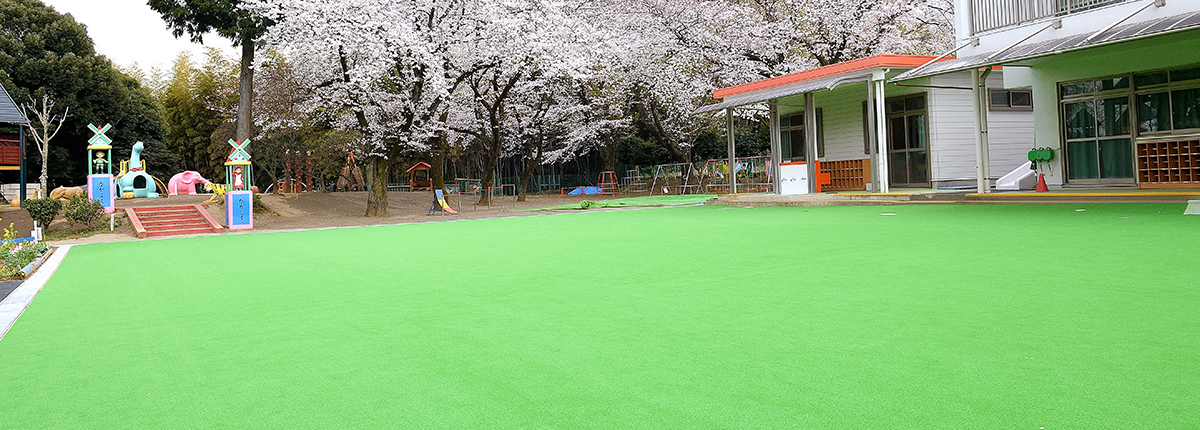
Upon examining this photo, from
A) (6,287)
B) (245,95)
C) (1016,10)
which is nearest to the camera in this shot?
(6,287)

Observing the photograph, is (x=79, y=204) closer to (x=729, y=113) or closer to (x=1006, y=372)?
(x=729, y=113)

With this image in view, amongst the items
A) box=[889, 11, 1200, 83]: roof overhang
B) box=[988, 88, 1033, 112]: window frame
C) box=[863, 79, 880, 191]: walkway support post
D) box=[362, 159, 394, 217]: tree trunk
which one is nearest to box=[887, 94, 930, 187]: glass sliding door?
box=[863, 79, 880, 191]: walkway support post

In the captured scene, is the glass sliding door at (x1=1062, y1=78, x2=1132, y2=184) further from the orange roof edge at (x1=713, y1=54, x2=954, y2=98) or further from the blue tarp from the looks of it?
the blue tarp

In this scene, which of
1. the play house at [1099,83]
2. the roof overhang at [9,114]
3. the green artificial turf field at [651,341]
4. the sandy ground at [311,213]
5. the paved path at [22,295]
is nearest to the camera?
the green artificial turf field at [651,341]

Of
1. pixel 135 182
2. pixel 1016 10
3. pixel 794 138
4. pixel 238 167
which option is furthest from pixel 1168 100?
pixel 135 182

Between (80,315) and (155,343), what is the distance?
164 cm

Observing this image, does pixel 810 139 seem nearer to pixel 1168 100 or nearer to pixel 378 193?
pixel 1168 100

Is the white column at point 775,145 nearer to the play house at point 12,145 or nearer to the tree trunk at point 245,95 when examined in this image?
the tree trunk at point 245,95

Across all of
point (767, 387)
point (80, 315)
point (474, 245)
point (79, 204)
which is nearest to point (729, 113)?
point (474, 245)

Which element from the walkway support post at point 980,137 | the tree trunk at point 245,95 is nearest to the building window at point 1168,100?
the walkway support post at point 980,137

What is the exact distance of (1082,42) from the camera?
10.7 metres

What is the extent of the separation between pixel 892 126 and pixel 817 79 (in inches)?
85.2

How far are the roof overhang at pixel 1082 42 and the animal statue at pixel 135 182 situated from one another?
845 inches

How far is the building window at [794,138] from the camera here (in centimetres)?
1986
